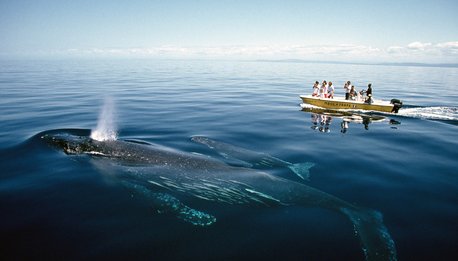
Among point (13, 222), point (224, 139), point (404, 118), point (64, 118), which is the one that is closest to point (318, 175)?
point (224, 139)

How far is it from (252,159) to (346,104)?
1886 centimetres

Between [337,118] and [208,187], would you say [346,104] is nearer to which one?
[337,118]

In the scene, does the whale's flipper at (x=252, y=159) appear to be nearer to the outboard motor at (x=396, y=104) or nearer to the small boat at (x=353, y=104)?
the small boat at (x=353, y=104)

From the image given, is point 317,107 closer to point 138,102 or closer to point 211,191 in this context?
point 138,102

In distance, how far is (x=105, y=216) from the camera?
8625 mm

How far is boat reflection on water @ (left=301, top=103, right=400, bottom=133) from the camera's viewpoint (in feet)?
69.9

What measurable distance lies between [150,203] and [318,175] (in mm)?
6972

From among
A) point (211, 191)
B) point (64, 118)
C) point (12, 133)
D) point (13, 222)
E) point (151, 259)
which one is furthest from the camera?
point (64, 118)

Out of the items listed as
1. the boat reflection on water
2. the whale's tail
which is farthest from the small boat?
the whale's tail

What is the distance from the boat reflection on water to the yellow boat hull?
65 centimetres

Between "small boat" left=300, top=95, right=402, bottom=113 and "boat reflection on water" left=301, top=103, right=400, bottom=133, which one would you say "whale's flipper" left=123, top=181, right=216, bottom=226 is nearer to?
"boat reflection on water" left=301, top=103, right=400, bottom=133

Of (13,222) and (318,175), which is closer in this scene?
(13,222)

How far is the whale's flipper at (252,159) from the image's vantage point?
12.4 metres

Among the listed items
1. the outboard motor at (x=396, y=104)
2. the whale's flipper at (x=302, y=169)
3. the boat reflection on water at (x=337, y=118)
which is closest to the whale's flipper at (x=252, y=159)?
the whale's flipper at (x=302, y=169)
